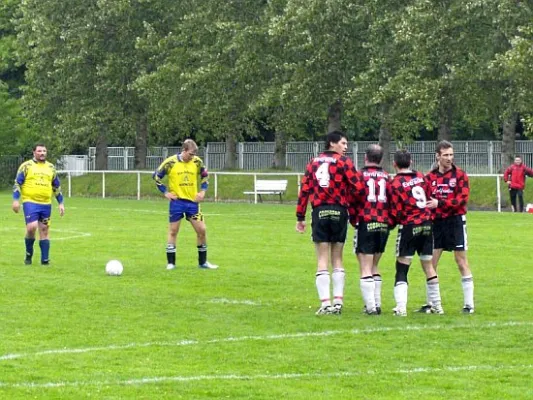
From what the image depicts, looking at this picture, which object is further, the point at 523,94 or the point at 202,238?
the point at 523,94

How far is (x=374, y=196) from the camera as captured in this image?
543 inches

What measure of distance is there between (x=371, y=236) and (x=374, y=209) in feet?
1.00

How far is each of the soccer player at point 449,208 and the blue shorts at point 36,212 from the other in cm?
770

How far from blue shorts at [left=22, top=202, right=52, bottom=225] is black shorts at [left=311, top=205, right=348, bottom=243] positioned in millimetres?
7097

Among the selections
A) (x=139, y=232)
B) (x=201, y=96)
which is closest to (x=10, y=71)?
(x=201, y=96)

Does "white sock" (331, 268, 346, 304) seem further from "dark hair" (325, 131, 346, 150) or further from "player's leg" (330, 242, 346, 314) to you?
"dark hair" (325, 131, 346, 150)

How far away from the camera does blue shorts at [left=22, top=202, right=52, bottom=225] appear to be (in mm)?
19831

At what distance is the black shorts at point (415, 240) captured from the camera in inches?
544

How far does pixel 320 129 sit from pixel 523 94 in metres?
25.6

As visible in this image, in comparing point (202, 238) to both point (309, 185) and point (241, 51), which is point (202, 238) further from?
point (241, 51)

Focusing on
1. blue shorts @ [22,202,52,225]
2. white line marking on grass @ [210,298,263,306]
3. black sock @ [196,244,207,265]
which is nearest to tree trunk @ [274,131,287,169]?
black sock @ [196,244,207,265]

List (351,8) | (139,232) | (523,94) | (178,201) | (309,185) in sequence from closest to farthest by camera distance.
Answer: (309,185) → (178,201) → (139,232) → (523,94) → (351,8)

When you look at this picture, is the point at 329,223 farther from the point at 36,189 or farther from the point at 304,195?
the point at 36,189

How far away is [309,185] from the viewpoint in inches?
549
